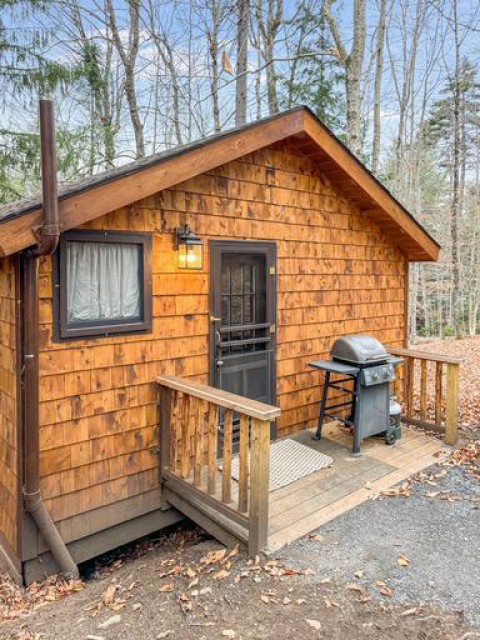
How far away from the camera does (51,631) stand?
2877mm

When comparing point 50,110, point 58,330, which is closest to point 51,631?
point 58,330

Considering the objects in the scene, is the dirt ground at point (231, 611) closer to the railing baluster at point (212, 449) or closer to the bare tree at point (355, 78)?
the railing baluster at point (212, 449)

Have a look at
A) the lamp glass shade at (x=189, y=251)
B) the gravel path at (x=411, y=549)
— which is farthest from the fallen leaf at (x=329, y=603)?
the lamp glass shade at (x=189, y=251)

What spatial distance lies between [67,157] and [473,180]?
1547 cm

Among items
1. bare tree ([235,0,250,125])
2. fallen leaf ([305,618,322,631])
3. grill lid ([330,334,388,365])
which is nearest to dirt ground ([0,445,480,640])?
fallen leaf ([305,618,322,631])

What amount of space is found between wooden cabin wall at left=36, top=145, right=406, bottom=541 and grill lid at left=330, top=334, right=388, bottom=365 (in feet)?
2.05

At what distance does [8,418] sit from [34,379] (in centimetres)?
62

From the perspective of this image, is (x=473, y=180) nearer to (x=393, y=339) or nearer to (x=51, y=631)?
(x=393, y=339)

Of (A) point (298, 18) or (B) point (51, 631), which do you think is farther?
(A) point (298, 18)

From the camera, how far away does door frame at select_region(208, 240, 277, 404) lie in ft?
14.6

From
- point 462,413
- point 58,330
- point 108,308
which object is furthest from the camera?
point 462,413

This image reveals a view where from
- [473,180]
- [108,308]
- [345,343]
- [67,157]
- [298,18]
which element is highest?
[298,18]

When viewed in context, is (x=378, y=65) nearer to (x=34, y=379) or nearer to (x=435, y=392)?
(x=435, y=392)

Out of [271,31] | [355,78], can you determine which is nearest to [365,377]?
[355,78]
